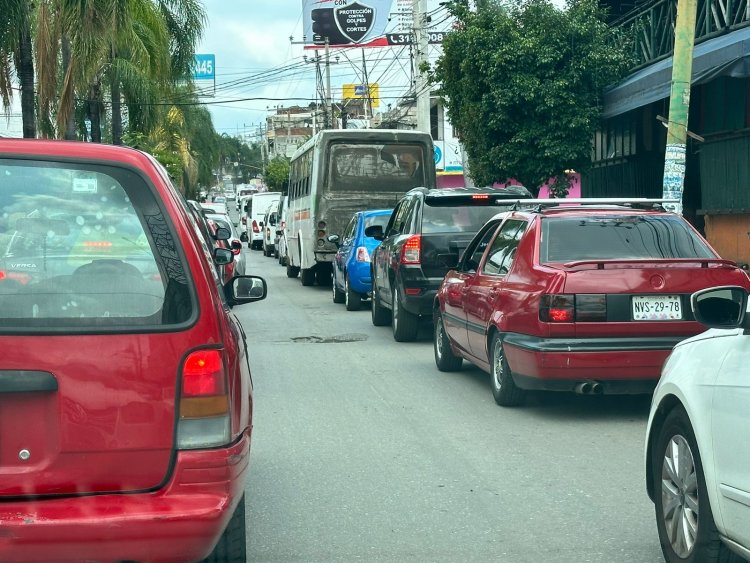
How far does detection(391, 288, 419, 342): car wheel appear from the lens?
13.6m

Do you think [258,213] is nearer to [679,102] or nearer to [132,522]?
[679,102]

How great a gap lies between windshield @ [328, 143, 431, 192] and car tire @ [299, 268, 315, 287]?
295 centimetres

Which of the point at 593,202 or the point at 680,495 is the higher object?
the point at 593,202

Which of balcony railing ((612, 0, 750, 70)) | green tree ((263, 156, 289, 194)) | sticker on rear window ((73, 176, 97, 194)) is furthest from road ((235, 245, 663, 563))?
green tree ((263, 156, 289, 194))

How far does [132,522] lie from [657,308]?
5.31m

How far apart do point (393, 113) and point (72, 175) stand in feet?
188

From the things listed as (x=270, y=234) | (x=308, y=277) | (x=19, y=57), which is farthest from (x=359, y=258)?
(x=270, y=234)

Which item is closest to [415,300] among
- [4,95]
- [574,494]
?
[574,494]

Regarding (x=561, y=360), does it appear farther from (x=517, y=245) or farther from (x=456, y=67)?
(x=456, y=67)

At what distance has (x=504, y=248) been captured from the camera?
940 cm

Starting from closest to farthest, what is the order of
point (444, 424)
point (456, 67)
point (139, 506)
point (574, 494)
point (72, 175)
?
point (139, 506) → point (72, 175) → point (574, 494) → point (444, 424) → point (456, 67)

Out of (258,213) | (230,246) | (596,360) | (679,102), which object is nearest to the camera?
(596,360)

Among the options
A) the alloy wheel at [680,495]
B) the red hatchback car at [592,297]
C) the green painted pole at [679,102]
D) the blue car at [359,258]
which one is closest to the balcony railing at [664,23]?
the green painted pole at [679,102]

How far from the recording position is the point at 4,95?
2141 cm
